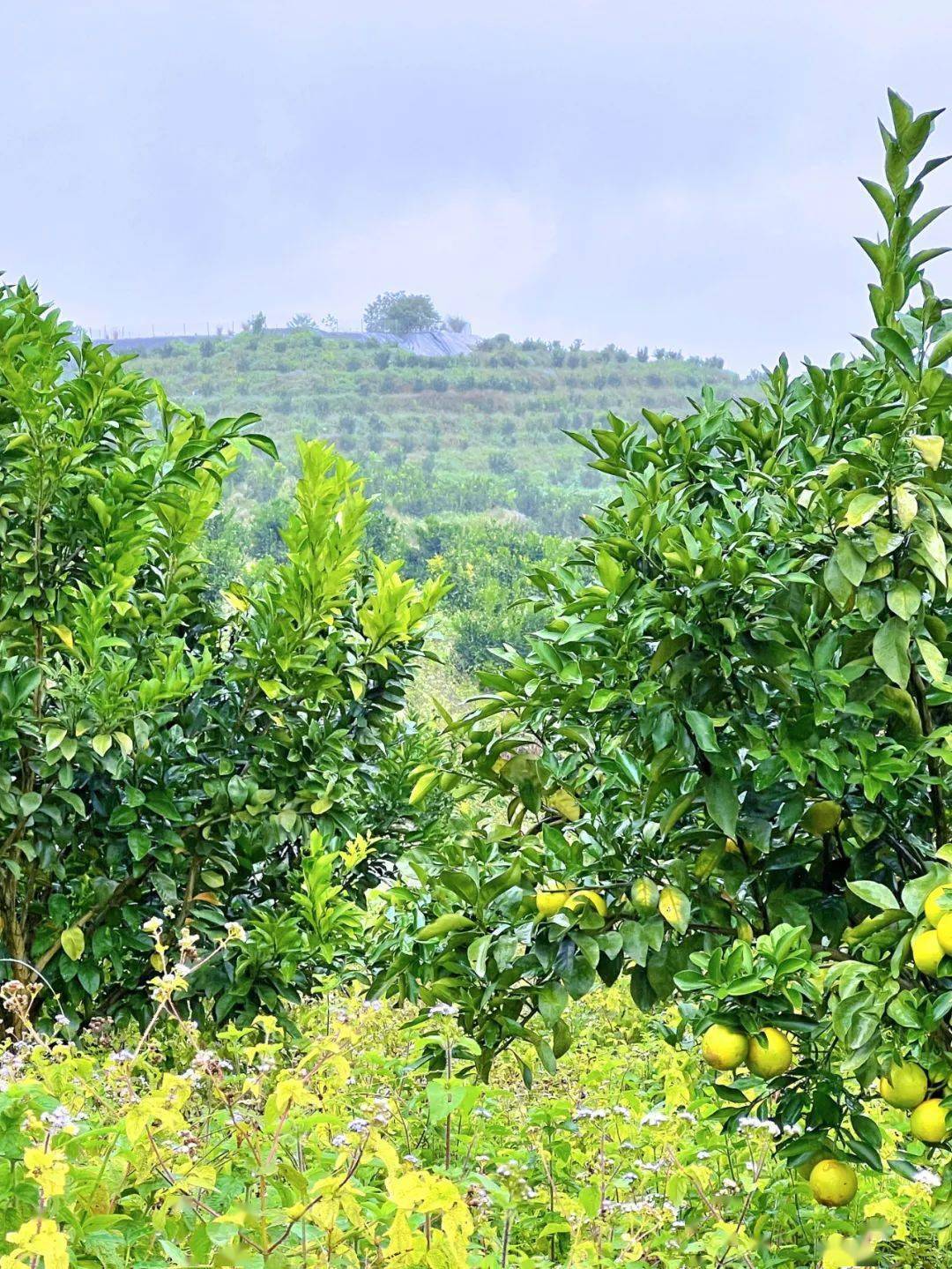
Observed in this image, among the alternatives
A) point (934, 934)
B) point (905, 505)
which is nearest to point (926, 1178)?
point (934, 934)

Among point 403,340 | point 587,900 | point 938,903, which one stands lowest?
point 587,900

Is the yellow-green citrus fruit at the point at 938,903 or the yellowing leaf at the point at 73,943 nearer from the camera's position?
the yellow-green citrus fruit at the point at 938,903

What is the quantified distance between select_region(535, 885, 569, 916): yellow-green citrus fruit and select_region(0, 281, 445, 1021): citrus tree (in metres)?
1.68

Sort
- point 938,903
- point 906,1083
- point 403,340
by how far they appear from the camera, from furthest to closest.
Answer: point 403,340, point 906,1083, point 938,903

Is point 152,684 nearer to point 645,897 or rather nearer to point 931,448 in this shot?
point 645,897

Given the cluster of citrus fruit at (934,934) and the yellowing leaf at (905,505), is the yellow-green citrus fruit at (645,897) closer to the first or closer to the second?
the cluster of citrus fruit at (934,934)

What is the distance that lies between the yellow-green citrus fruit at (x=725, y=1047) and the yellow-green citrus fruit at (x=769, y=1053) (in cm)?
1

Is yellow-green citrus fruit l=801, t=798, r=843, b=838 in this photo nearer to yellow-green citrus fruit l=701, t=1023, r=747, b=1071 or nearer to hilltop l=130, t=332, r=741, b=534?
yellow-green citrus fruit l=701, t=1023, r=747, b=1071

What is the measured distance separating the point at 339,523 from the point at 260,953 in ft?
4.06

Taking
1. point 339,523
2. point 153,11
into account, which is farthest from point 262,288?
point 339,523

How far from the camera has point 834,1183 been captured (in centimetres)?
161

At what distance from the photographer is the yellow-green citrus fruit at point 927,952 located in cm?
137

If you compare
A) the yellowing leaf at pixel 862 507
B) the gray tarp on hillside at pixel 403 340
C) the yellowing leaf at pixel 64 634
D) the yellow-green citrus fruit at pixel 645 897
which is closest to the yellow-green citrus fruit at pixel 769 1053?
the yellow-green citrus fruit at pixel 645 897

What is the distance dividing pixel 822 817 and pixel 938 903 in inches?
15.7
